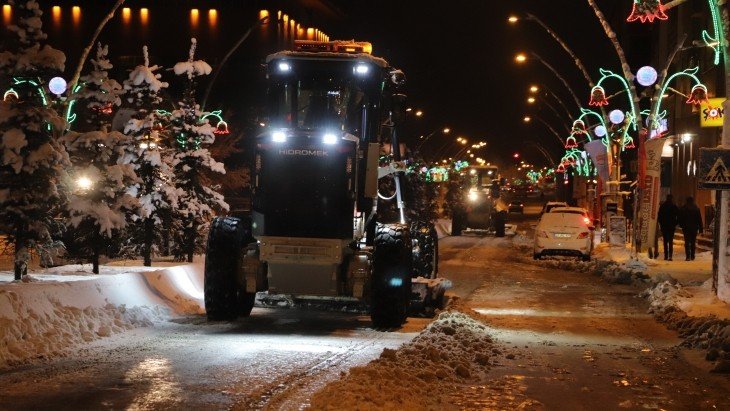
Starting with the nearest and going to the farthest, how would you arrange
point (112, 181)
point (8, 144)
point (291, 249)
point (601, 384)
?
point (601, 384)
point (291, 249)
point (8, 144)
point (112, 181)

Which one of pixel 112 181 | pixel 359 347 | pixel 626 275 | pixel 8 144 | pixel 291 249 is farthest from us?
pixel 626 275

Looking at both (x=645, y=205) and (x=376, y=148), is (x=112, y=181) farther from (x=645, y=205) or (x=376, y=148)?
(x=645, y=205)

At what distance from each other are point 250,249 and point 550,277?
535 inches

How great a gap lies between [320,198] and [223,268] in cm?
194

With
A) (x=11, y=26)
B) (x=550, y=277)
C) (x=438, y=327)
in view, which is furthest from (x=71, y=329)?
(x=550, y=277)

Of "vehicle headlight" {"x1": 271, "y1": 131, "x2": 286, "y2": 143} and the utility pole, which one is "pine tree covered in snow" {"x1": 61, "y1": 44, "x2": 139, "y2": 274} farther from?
the utility pole

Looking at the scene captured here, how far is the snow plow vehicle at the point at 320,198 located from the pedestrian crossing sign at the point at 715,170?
19.6 ft

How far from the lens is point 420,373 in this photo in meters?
10.2

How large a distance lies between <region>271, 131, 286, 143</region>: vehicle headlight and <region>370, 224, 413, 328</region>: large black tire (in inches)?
82.2

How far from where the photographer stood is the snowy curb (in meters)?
12.4

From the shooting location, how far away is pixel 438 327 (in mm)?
13398

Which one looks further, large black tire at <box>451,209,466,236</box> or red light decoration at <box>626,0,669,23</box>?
large black tire at <box>451,209,466,236</box>

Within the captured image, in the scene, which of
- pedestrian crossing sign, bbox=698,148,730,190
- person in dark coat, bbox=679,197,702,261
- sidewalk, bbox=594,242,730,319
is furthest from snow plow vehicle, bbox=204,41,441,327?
person in dark coat, bbox=679,197,702,261

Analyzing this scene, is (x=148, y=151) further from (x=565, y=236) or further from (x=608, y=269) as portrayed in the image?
(x=565, y=236)
